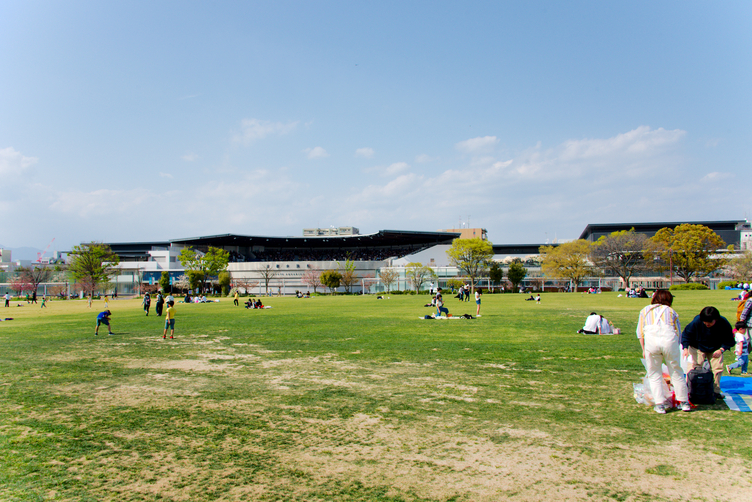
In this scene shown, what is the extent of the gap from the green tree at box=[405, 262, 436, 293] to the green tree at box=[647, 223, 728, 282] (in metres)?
32.8

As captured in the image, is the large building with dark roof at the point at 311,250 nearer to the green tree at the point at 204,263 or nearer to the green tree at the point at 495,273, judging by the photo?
the green tree at the point at 204,263

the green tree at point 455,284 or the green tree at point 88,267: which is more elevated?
the green tree at point 88,267

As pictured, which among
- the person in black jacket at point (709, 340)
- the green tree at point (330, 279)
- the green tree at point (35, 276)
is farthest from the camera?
the green tree at point (330, 279)

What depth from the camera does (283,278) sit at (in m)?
91.8

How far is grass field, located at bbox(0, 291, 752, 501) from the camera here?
13.1ft

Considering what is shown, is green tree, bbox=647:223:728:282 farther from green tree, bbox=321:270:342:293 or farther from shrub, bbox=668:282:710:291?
green tree, bbox=321:270:342:293

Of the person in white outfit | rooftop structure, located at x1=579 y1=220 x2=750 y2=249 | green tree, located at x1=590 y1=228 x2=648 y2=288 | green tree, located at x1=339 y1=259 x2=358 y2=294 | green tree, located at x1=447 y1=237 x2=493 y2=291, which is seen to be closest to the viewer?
the person in white outfit

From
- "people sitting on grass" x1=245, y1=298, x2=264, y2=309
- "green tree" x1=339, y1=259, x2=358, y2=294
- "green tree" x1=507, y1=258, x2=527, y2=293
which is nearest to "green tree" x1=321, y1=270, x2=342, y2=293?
"green tree" x1=339, y1=259, x2=358, y2=294

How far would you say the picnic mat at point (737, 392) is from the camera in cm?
614

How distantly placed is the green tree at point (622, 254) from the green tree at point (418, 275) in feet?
85.6

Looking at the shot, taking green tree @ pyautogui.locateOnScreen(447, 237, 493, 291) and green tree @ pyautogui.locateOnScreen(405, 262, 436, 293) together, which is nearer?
green tree @ pyautogui.locateOnScreen(447, 237, 493, 291)

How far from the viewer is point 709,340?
6641 millimetres

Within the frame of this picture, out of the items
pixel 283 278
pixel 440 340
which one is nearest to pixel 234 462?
pixel 440 340

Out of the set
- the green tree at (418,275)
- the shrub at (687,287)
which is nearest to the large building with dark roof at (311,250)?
the green tree at (418,275)
